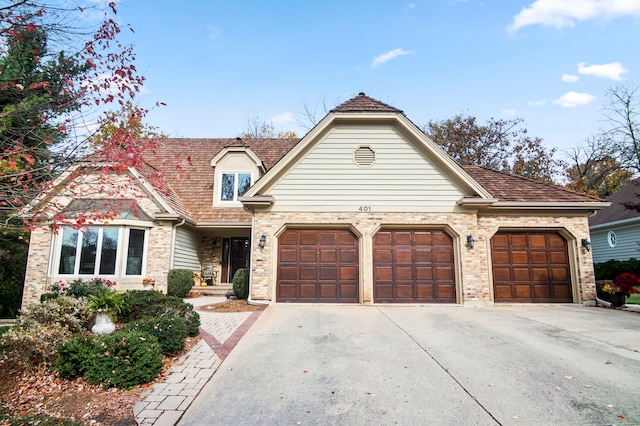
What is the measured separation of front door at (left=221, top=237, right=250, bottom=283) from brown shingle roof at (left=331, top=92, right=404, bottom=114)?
7.52 meters

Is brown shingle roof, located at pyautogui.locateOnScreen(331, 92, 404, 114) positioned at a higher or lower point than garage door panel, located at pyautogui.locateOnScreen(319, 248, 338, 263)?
higher

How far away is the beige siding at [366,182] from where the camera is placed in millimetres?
10805

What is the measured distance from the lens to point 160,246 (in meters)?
12.2

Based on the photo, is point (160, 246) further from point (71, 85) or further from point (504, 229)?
point (504, 229)

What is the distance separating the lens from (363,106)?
11.2m

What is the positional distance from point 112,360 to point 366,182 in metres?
8.37

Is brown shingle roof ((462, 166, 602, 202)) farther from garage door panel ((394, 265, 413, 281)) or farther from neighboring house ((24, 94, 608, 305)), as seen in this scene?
garage door panel ((394, 265, 413, 281))

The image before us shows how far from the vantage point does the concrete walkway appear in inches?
141

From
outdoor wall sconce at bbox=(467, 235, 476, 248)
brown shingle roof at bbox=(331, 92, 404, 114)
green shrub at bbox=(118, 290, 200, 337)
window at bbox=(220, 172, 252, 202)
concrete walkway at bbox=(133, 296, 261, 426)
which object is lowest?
concrete walkway at bbox=(133, 296, 261, 426)

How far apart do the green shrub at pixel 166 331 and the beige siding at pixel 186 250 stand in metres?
7.27

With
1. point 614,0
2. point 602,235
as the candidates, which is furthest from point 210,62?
point 602,235

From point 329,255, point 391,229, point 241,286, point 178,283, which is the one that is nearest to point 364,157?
point 391,229

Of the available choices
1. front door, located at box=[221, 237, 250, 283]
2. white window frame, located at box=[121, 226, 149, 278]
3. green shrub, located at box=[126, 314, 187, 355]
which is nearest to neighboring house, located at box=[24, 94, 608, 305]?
white window frame, located at box=[121, 226, 149, 278]

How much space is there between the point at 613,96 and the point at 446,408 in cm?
2734
